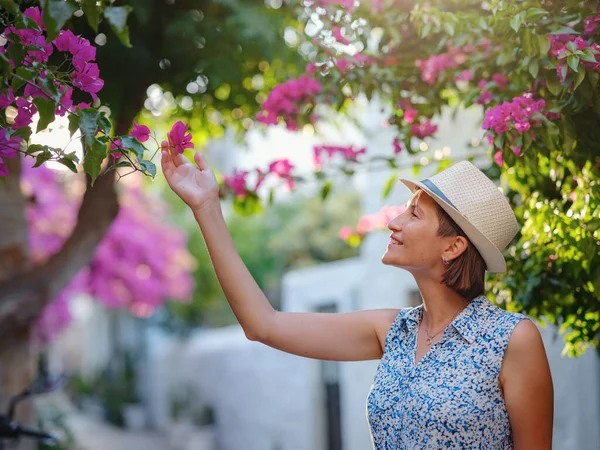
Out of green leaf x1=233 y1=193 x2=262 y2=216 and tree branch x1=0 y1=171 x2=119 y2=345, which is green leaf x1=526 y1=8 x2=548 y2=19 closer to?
green leaf x1=233 y1=193 x2=262 y2=216

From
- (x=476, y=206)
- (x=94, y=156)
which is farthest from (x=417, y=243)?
(x=94, y=156)

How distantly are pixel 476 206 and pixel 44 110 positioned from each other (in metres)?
1.24

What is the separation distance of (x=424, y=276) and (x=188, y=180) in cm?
77

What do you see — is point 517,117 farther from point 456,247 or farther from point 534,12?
point 456,247

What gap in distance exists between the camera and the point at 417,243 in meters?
2.45

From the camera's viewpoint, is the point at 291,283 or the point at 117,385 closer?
the point at 291,283

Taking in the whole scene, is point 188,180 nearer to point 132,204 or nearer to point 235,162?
point 132,204

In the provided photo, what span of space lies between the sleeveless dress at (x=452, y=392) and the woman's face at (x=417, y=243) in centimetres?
19

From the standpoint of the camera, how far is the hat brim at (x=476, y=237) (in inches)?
94.1

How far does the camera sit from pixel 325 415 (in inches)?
349

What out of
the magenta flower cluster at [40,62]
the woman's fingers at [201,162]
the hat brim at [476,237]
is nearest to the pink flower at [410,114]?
the hat brim at [476,237]

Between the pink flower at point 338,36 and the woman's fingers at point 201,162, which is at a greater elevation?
the pink flower at point 338,36

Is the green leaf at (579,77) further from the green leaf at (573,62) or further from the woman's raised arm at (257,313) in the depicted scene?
the woman's raised arm at (257,313)

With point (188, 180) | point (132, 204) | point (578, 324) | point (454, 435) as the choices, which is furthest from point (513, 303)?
point (132, 204)
